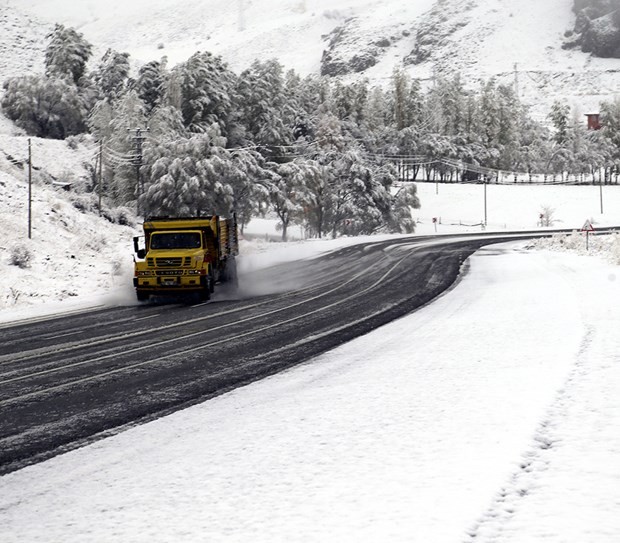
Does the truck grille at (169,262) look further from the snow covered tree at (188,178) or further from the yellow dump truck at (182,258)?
the snow covered tree at (188,178)

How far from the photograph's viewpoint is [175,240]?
1980 centimetres

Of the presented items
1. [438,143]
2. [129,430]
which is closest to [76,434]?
[129,430]

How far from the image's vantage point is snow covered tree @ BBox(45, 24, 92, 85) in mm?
82375

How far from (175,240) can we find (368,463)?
15209 mm

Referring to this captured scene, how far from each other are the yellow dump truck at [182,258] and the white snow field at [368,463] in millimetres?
9868

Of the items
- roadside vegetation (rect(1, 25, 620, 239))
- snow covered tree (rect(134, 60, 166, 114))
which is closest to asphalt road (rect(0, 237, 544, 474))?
roadside vegetation (rect(1, 25, 620, 239))

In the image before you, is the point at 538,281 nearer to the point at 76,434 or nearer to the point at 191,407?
the point at 191,407

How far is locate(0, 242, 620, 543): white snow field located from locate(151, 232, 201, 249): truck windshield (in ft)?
35.9

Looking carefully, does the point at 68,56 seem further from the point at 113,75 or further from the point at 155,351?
the point at 155,351

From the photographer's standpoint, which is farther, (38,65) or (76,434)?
(38,65)

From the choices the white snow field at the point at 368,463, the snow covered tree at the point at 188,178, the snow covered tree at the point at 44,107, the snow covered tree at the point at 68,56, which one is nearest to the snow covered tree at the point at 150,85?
the snow covered tree at the point at 44,107

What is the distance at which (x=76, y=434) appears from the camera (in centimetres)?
669

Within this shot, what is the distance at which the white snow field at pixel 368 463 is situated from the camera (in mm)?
4289

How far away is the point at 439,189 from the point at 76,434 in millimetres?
108934
